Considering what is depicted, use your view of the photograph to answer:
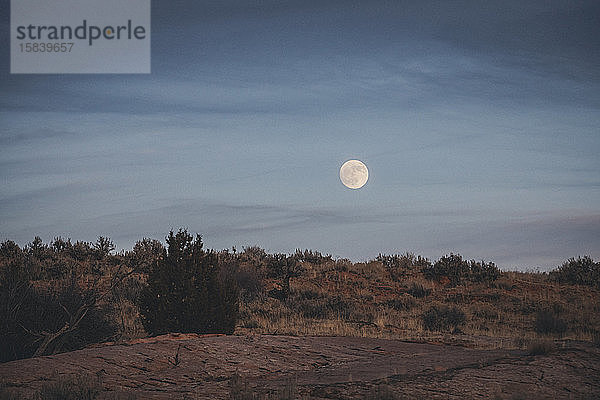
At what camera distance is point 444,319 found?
2242cm

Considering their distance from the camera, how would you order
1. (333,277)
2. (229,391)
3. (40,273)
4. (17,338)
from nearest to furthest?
(229,391), (17,338), (40,273), (333,277)

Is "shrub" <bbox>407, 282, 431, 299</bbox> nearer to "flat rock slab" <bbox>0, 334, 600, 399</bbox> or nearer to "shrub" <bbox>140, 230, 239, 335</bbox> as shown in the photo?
"shrub" <bbox>140, 230, 239, 335</bbox>

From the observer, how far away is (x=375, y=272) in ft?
113

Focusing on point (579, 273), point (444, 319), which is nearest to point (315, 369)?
point (444, 319)

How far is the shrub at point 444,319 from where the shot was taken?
21812 millimetres

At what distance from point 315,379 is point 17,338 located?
27.8ft

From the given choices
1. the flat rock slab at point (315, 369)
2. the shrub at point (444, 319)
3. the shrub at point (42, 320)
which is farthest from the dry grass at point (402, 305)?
the shrub at point (42, 320)

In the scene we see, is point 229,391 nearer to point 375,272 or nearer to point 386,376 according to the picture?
point 386,376

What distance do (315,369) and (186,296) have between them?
6.02 m

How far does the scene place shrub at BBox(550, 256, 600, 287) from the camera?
32.8m

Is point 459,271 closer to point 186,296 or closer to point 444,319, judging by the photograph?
point 444,319

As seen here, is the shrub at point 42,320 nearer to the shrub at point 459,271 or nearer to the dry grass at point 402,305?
the dry grass at point 402,305

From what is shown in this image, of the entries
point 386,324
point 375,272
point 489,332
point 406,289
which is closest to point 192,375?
point 386,324

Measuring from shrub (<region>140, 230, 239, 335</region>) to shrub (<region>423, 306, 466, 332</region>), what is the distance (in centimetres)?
816
